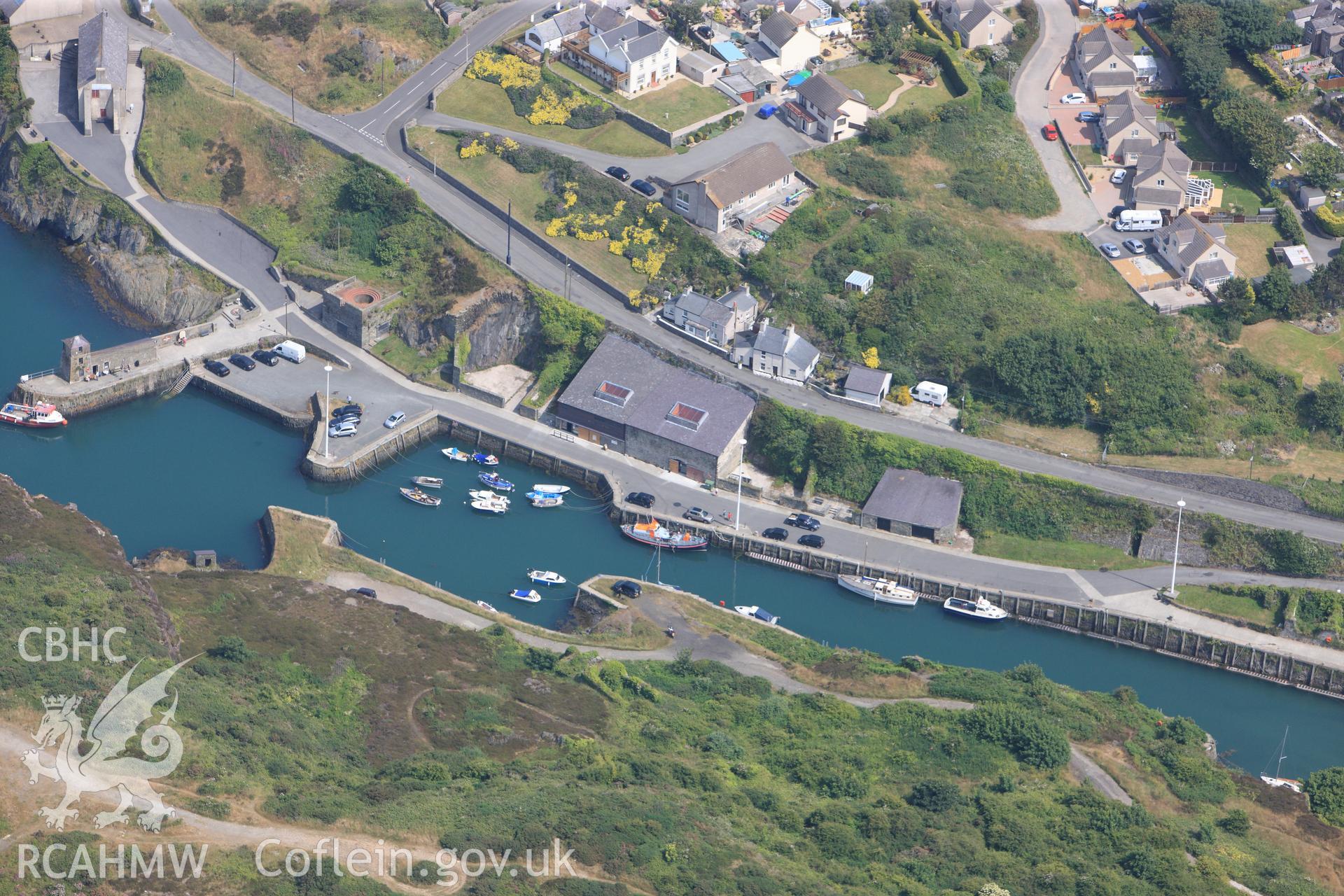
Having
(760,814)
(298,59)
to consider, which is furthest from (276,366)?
(760,814)

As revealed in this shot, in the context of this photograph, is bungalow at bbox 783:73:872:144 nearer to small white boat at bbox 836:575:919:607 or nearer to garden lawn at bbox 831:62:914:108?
garden lawn at bbox 831:62:914:108

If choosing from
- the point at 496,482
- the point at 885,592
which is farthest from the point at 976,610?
the point at 496,482

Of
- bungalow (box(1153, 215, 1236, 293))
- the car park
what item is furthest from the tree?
the car park

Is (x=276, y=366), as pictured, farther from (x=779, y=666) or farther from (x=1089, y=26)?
(x=1089, y=26)

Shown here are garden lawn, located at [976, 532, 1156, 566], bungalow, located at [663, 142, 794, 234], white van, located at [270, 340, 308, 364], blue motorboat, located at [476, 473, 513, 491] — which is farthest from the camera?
bungalow, located at [663, 142, 794, 234]


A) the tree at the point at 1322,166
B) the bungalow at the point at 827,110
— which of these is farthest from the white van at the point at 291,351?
the tree at the point at 1322,166

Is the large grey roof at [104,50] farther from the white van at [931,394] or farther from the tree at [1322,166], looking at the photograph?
the tree at [1322,166]
